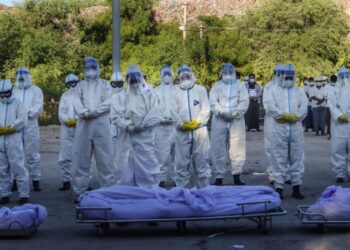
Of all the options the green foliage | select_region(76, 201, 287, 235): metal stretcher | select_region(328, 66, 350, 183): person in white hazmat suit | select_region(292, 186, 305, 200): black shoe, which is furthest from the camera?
the green foliage

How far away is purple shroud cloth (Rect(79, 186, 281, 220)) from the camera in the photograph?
860 centimetres

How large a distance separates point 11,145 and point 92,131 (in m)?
1.32

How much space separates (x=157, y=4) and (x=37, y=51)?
14.7 m

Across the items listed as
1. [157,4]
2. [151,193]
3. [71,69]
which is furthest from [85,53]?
[151,193]

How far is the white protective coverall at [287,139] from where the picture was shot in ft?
37.9

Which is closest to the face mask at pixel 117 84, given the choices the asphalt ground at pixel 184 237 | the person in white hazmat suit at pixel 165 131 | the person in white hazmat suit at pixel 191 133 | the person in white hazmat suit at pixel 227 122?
the person in white hazmat suit at pixel 165 131

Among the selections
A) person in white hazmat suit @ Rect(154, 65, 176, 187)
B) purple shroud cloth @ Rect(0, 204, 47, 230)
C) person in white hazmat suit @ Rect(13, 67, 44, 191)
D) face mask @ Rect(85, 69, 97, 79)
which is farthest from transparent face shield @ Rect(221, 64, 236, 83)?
purple shroud cloth @ Rect(0, 204, 47, 230)

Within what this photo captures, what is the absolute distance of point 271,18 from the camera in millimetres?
48219

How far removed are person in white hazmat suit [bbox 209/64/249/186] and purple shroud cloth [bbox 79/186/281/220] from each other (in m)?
3.99

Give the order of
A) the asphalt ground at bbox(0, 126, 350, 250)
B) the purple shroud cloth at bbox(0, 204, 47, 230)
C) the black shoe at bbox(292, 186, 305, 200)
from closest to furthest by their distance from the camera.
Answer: the asphalt ground at bbox(0, 126, 350, 250) → the purple shroud cloth at bbox(0, 204, 47, 230) → the black shoe at bbox(292, 186, 305, 200)

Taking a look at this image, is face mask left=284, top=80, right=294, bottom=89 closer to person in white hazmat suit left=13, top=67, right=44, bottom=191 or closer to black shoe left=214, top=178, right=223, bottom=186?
black shoe left=214, top=178, right=223, bottom=186

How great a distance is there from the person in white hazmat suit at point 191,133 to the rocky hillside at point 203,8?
128 feet

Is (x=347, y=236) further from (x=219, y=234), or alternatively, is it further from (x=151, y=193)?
(x=151, y=193)

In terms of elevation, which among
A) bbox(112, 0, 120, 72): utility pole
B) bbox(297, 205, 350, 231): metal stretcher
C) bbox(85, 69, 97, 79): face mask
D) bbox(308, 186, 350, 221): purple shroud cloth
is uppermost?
bbox(112, 0, 120, 72): utility pole
